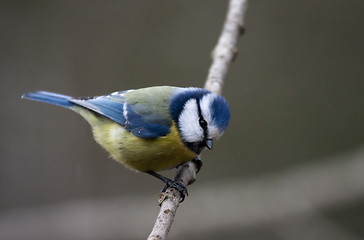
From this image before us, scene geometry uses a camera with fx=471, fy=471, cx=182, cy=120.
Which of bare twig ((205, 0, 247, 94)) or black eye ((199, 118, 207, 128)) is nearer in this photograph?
black eye ((199, 118, 207, 128))

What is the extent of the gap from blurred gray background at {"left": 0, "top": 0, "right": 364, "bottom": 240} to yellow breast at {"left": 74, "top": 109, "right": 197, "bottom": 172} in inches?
59.9

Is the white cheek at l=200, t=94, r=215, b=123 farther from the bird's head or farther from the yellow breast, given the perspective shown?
the yellow breast

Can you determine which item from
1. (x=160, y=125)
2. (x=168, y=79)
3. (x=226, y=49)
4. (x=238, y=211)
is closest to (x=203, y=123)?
(x=160, y=125)

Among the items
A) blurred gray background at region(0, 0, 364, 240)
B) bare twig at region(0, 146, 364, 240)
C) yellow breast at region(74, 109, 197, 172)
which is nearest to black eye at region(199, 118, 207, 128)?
yellow breast at region(74, 109, 197, 172)

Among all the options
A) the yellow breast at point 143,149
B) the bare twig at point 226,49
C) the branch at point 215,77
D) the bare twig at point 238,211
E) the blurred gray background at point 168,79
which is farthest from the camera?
the blurred gray background at point 168,79

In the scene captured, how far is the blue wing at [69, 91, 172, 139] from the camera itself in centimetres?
210

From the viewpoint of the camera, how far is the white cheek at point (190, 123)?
6.63ft

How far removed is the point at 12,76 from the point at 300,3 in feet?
8.56

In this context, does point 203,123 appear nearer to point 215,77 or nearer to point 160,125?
point 160,125

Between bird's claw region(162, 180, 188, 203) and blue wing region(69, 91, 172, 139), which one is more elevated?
blue wing region(69, 91, 172, 139)

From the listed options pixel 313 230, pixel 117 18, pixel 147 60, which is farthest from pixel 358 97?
pixel 117 18

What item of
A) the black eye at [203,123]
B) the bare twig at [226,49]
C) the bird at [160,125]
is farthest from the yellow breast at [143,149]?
the bare twig at [226,49]

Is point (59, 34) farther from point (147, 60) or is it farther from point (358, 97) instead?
point (358, 97)

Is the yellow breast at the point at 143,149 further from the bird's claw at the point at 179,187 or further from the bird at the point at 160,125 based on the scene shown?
the bird's claw at the point at 179,187
